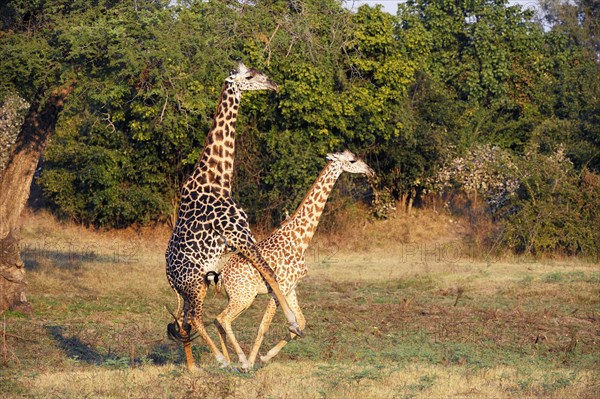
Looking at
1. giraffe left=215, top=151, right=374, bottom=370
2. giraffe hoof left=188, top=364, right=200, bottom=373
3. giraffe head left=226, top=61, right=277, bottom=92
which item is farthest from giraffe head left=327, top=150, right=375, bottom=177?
giraffe hoof left=188, top=364, right=200, bottom=373

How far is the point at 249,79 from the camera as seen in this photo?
1027cm

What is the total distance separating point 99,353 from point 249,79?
13.5 ft

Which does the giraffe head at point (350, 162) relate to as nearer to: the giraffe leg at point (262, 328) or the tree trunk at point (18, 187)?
the giraffe leg at point (262, 328)


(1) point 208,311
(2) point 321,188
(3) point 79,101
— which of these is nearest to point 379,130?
(1) point 208,311

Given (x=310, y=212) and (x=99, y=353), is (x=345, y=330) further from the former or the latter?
(x=99, y=353)

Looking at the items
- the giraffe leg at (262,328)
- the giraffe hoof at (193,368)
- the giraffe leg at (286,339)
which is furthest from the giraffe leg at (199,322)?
the giraffe leg at (286,339)

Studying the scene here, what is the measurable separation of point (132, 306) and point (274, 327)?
9.34ft

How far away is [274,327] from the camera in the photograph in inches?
543

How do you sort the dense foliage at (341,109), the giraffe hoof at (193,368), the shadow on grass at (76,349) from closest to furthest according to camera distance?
the giraffe hoof at (193,368)
the shadow on grass at (76,349)
the dense foliage at (341,109)

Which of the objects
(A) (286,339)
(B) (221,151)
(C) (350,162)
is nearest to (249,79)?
(B) (221,151)

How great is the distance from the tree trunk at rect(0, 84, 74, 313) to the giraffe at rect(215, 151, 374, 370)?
5377 mm

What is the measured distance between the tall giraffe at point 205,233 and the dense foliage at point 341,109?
15.2 feet

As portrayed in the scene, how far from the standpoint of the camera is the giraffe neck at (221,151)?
9867 millimetres

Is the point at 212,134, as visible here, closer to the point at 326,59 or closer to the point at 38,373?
the point at 38,373
